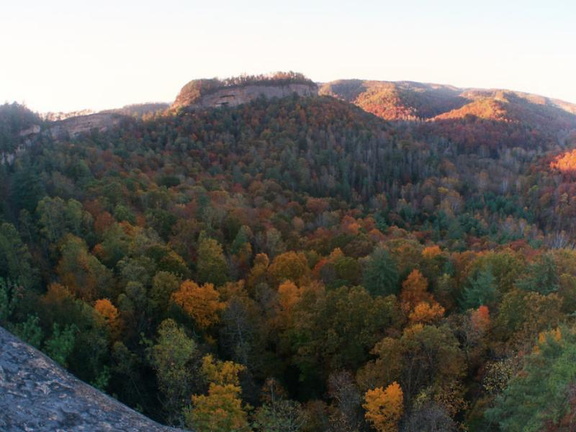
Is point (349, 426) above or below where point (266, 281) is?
below

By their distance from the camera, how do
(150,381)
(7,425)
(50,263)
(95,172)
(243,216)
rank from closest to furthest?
(7,425) < (150,381) < (50,263) < (243,216) < (95,172)

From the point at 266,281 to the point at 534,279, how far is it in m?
18.5

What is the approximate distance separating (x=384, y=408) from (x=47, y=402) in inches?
617

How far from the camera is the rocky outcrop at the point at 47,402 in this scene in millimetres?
11969

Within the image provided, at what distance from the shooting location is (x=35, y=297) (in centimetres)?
2864

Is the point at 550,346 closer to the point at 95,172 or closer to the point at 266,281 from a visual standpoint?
the point at 266,281

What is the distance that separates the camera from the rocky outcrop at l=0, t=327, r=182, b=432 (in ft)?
39.3

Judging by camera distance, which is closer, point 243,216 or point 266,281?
Answer: point 266,281

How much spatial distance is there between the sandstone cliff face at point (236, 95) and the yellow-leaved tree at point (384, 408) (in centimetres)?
10584

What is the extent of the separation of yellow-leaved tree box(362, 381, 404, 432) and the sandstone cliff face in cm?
10584

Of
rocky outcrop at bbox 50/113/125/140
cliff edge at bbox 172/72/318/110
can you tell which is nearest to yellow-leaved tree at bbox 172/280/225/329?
rocky outcrop at bbox 50/113/125/140

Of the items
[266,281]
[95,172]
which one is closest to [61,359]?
[266,281]

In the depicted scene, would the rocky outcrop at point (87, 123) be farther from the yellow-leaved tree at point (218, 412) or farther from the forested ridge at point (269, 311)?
the yellow-leaved tree at point (218, 412)

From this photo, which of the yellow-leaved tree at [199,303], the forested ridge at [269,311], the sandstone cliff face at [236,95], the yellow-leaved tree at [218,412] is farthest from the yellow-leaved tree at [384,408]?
the sandstone cliff face at [236,95]
